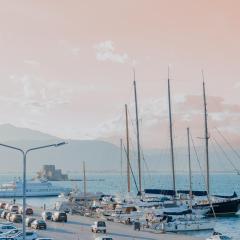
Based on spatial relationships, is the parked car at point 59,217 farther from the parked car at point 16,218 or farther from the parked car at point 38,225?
the parked car at point 38,225

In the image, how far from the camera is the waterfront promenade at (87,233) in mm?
73312

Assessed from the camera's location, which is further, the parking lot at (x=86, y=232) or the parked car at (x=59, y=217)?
the parked car at (x=59, y=217)

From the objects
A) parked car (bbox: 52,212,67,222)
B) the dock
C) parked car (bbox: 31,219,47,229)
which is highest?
parked car (bbox: 52,212,67,222)

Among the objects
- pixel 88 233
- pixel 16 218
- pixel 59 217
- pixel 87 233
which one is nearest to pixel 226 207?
pixel 59 217

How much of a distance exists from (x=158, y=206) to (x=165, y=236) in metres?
30.5

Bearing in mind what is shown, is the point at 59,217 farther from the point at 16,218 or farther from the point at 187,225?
the point at 187,225

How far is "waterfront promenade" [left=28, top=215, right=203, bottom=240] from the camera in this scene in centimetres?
7331

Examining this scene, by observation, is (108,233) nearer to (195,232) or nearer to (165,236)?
(165,236)

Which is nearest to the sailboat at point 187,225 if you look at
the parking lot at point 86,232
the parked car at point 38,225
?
the parking lot at point 86,232

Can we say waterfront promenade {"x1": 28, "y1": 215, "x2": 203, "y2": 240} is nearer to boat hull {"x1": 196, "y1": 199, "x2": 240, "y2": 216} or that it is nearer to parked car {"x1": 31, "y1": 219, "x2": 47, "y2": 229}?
parked car {"x1": 31, "y1": 219, "x2": 47, "y2": 229}

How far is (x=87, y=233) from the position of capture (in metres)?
78.6

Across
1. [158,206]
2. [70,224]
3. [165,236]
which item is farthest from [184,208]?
[165,236]

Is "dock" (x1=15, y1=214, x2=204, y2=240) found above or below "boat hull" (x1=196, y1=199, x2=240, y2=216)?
below

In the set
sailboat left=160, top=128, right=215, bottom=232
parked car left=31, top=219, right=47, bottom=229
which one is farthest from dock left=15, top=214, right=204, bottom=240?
sailboat left=160, top=128, right=215, bottom=232
